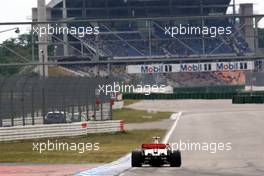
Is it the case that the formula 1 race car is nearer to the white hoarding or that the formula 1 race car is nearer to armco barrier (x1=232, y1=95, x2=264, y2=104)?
the white hoarding

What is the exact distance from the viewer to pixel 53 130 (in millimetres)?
32188

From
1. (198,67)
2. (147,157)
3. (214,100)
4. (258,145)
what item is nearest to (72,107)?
(258,145)

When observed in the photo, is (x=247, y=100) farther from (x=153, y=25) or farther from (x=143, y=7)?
(x=143, y=7)

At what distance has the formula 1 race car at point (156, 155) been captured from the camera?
1720 cm

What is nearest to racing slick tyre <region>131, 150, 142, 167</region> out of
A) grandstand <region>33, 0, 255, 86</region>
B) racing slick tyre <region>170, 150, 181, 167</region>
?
racing slick tyre <region>170, 150, 181, 167</region>

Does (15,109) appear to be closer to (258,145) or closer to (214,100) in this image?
(258,145)

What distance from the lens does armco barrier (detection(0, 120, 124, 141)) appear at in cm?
3065

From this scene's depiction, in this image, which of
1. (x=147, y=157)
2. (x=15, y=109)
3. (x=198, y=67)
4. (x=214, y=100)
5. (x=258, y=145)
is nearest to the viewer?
(x=147, y=157)

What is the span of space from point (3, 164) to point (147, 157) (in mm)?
5988

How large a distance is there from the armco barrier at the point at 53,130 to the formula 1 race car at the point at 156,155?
43.9ft

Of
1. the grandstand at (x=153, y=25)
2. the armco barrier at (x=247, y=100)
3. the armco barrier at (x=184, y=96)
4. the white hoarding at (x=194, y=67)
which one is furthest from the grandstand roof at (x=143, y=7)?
the armco barrier at (x=247, y=100)

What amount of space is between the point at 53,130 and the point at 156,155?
15.3 m

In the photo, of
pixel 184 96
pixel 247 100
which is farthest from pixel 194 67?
pixel 184 96

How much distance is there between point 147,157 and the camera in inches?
693
